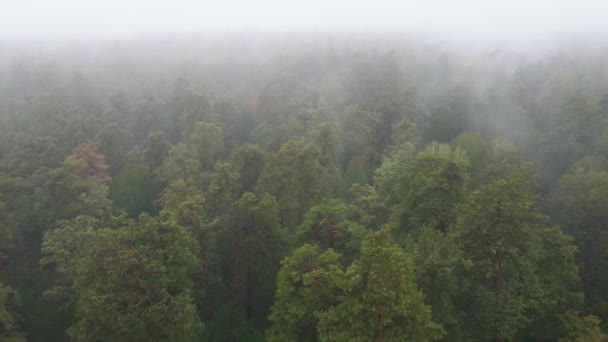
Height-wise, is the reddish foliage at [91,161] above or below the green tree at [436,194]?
below

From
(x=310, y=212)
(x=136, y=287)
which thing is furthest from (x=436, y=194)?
(x=136, y=287)

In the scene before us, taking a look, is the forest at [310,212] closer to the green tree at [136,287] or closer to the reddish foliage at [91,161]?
the green tree at [136,287]

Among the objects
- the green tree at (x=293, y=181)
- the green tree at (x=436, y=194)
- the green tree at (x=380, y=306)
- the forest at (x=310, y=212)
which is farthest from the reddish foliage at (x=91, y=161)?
the green tree at (x=380, y=306)

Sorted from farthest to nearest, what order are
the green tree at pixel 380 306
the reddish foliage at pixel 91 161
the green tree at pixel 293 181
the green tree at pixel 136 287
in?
the reddish foliage at pixel 91 161
the green tree at pixel 293 181
the green tree at pixel 136 287
the green tree at pixel 380 306

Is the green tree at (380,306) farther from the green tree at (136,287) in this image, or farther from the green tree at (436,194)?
the green tree at (436,194)

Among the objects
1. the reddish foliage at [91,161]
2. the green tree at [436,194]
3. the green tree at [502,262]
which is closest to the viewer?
the green tree at [502,262]

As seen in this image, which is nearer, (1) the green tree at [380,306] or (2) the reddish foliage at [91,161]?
(1) the green tree at [380,306]

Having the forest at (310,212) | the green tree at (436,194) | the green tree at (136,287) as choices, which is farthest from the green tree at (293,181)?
the green tree at (136,287)

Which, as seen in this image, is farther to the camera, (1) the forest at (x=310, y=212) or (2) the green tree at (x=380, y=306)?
(1) the forest at (x=310, y=212)

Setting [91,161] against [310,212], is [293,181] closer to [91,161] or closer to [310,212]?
[310,212]
